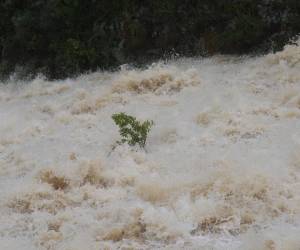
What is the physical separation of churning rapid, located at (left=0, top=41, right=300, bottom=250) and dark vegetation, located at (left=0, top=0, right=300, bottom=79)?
44 cm

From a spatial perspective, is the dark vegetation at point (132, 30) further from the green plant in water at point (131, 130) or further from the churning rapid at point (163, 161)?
the green plant in water at point (131, 130)

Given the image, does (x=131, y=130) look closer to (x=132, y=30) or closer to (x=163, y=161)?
(x=163, y=161)

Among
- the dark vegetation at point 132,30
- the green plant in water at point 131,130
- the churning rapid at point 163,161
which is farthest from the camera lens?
the dark vegetation at point 132,30

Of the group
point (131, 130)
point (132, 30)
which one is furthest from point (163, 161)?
point (132, 30)

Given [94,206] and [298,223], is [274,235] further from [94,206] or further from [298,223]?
[94,206]

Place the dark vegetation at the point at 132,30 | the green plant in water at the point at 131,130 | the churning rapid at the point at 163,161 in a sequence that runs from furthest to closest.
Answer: the dark vegetation at the point at 132,30 < the green plant in water at the point at 131,130 < the churning rapid at the point at 163,161

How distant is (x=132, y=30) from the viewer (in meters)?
9.64

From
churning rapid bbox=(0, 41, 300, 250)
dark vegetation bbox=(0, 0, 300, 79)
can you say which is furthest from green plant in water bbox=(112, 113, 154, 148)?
dark vegetation bbox=(0, 0, 300, 79)

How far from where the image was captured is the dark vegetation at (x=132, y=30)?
901cm

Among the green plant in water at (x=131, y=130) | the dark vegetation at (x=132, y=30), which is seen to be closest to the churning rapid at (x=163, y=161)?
the green plant in water at (x=131, y=130)

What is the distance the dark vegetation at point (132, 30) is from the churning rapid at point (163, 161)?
0.44m

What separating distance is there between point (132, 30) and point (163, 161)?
13.4 ft

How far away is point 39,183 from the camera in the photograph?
5.96 metres

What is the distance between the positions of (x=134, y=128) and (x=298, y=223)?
99.7 inches
